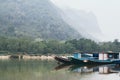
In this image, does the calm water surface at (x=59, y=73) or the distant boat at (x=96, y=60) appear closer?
the calm water surface at (x=59, y=73)

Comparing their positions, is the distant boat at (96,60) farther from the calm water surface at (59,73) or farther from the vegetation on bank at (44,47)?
the vegetation on bank at (44,47)

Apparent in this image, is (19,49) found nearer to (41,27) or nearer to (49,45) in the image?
(49,45)

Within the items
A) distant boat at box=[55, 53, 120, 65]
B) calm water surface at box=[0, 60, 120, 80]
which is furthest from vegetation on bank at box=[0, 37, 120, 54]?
calm water surface at box=[0, 60, 120, 80]

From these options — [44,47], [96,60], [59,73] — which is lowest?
[59,73]

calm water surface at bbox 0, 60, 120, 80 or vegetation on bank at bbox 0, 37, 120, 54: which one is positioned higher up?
vegetation on bank at bbox 0, 37, 120, 54

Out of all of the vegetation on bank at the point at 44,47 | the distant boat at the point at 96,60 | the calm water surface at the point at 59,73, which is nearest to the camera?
the calm water surface at the point at 59,73

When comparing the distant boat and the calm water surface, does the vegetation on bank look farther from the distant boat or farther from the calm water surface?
the calm water surface

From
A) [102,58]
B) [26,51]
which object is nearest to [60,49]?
[26,51]

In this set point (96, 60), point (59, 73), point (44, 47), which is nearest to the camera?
point (59, 73)

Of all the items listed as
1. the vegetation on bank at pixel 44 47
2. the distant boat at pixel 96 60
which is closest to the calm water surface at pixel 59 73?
the distant boat at pixel 96 60

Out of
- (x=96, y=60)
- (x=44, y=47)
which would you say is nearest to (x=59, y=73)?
(x=96, y=60)

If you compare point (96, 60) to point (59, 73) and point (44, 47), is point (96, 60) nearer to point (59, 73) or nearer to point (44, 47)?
point (59, 73)

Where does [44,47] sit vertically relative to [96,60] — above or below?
above

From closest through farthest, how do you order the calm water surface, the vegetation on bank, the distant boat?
the calm water surface
the distant boat
the vegetation on bank
